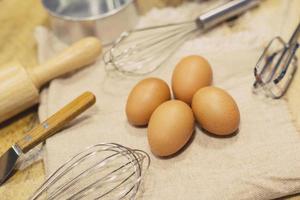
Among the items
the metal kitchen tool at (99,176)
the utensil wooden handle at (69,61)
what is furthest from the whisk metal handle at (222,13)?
the metal kitchen tool at (99,176)

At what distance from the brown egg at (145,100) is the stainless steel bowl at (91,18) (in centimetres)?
23

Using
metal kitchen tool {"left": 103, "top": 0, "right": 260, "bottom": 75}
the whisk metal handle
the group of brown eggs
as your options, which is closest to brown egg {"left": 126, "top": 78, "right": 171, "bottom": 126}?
the group of brown eggs

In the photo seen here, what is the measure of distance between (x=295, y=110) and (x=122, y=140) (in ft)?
0.97

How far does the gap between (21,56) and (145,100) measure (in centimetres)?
38

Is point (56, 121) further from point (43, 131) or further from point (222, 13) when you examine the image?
point (222, 13)

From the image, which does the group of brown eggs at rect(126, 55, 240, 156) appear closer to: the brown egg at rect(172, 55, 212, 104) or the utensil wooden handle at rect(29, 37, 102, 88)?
the brown egg at rect(172, 55, 212, 104)

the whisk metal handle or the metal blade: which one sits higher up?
the metal blade

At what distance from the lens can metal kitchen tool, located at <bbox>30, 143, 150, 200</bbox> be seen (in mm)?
585

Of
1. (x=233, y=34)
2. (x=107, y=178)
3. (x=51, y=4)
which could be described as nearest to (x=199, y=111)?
(x=107, y=178)

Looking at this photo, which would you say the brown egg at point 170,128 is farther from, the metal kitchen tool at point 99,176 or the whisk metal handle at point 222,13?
the whisk metal handle at point 222,13

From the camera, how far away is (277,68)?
0.73 metres

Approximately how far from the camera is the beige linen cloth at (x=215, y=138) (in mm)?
572

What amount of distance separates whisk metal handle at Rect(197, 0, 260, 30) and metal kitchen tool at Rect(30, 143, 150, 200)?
0.34 m

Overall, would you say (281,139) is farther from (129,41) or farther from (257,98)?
(129,41)
